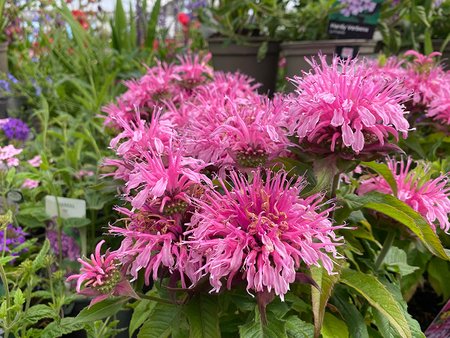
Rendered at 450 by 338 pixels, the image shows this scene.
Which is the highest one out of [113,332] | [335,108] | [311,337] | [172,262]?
[335,108]

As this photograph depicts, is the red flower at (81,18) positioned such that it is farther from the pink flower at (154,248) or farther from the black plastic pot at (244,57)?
the pink flower at (154,248)

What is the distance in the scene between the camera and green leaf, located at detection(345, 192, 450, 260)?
61 centimetres

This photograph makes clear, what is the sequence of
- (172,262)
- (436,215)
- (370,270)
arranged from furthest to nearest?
(370,270) < (436,215) < (172,262)

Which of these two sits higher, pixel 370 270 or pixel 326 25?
pixel 326 25

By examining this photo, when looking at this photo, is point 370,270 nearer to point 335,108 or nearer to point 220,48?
point 335,108

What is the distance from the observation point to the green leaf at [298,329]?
0.61 meters

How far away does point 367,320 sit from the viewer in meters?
0.83

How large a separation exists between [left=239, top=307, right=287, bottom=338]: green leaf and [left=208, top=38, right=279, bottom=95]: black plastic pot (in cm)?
130

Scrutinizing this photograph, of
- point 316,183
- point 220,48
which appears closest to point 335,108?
point 316,183

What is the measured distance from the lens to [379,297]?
61cm

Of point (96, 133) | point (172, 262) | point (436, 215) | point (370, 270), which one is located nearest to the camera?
point (172, 262)

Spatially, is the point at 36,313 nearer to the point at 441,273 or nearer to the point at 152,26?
the point at 441,273

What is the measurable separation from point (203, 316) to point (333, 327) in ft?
0.72

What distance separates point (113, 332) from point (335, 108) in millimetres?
483
